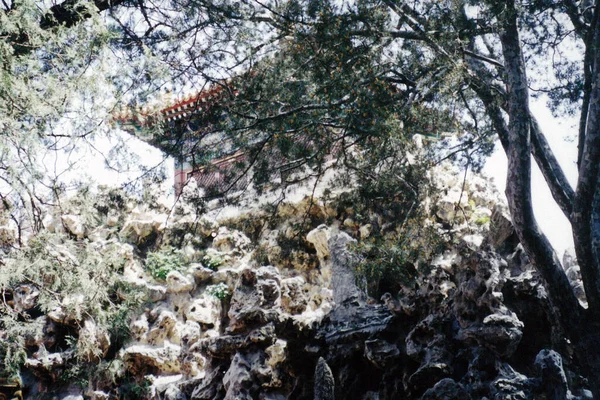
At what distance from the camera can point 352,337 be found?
5531 mm

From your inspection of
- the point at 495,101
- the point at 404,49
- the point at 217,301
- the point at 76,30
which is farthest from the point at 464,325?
the point at 217,301

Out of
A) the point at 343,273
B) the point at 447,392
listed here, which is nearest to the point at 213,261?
the point at 343,273

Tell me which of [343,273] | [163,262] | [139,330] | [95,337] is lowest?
[95,337]

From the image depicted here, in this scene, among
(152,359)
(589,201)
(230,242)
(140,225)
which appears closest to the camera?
(589,201)

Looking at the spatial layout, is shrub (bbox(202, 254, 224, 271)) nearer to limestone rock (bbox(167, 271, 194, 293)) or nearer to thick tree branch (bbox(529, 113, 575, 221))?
limestone rock (bbox(167, 271, 194, 293))

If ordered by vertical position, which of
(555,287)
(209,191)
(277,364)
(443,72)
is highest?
(443,72)

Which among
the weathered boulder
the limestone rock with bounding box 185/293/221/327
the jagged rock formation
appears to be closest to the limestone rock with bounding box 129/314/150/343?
the jagged rock formation

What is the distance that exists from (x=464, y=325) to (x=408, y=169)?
101 inches

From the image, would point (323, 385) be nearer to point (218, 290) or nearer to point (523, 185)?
point (523, 185)

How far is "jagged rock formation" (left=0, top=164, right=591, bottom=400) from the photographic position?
4383mm

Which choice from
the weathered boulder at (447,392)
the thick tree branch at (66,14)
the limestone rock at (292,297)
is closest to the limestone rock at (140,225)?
the limestone rock at (292,297)

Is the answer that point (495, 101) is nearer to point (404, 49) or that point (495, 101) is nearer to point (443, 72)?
point (443, 72)

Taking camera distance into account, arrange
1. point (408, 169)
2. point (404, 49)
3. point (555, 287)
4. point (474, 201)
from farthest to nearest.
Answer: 1. point (474, 201)
2. point (408, 169)
3. point (404, 49)
4. point (555, 287)

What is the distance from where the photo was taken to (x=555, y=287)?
4578mm
